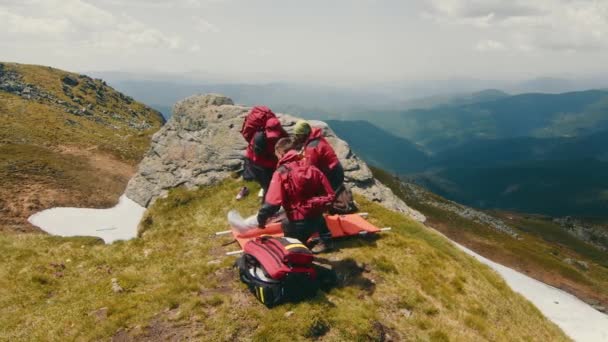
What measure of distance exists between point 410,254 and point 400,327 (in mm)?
5732

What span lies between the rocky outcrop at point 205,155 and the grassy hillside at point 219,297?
313 inches

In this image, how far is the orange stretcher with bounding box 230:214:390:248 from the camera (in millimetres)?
16984

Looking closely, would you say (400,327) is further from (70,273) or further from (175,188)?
(175,188)

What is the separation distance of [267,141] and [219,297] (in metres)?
9.40

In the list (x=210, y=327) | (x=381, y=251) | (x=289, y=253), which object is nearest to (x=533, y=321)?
(x=381, y=251)

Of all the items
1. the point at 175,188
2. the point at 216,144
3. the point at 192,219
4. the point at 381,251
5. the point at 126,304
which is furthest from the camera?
the point at 216,144

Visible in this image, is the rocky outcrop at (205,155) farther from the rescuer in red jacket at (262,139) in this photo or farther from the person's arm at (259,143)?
the person's arm at (259,143)

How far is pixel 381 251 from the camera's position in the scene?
17891 millimetres

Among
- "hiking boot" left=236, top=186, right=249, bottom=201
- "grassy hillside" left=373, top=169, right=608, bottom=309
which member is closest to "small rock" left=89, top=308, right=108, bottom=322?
"hiking boot" left=236, top=186, right=249, bottom=201

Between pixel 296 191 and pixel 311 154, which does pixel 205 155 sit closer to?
pixel 311 154

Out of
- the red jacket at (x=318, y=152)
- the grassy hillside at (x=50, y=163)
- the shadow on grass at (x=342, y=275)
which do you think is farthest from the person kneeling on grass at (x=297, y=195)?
the grassy hillside at (x=50, y=163)

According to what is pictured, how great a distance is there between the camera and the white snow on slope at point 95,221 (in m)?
40.7

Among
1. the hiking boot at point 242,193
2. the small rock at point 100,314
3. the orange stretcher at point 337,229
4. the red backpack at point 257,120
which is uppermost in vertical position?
the red backpack at point 257,120

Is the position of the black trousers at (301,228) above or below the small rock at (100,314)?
above
